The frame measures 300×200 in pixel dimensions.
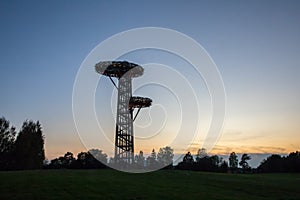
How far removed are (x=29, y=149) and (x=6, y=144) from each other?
19.7ft

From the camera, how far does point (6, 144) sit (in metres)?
68.9

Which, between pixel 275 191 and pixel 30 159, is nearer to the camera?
pixel 275 191

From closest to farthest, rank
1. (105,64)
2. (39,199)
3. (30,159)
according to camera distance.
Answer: (39,199)
(105,64)
(30,159)

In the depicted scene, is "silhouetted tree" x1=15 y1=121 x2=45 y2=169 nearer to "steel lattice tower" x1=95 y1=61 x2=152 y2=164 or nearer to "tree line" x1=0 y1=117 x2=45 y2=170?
"tree line" x1=0 y1=117 x2=45 y2=170

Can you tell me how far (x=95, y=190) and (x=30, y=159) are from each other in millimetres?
45191

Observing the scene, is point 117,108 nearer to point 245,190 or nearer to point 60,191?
point 245,190

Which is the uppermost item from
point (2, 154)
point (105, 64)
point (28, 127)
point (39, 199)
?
point (105, 64)

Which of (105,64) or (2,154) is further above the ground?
(105,64)

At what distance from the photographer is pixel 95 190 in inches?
966

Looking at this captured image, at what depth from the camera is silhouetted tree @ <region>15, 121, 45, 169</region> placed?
65188mm

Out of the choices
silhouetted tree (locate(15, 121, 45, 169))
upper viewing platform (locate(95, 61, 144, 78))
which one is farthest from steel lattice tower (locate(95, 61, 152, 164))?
silhouetted tree (locate(15, 121, 45, 169))

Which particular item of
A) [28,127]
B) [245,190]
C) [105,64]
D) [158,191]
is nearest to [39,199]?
[158,191]

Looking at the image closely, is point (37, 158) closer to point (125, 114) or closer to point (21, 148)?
point (21, 148)

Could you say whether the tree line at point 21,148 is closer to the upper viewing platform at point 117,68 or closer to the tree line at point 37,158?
the tree line at point 37,158
